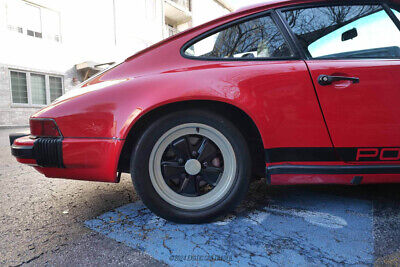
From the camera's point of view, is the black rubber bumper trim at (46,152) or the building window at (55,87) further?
the building window at (55,87)

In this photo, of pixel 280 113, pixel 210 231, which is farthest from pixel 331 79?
pixel 210 231

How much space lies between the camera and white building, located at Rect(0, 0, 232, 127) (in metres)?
9.47

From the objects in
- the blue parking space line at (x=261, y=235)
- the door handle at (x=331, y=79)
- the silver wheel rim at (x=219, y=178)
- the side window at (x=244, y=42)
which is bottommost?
the blue parking space line at (x=261, y=235)

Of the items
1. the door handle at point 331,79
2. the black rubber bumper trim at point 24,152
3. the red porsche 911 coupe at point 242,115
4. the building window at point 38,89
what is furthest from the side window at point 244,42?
the building window at point 38,89

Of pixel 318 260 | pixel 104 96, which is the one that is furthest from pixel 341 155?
pixel 104 96

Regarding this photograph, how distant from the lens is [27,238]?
1358 mm

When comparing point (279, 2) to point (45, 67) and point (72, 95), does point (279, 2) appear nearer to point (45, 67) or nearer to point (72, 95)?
point (72, 95)

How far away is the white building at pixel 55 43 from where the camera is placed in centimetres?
947

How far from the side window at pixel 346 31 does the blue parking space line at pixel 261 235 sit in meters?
1.06

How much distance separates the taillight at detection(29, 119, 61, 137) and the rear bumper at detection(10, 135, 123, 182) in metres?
0.03

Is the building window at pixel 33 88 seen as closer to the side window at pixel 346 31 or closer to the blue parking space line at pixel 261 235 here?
the blue parking space line at pixel 261 235

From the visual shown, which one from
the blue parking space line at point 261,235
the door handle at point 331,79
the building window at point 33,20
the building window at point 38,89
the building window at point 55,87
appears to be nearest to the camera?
the blue parking space line at point 261,235

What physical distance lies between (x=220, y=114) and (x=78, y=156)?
3.05 ft

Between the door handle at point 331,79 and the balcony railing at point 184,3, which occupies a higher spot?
the balcony railing at point 184,3
